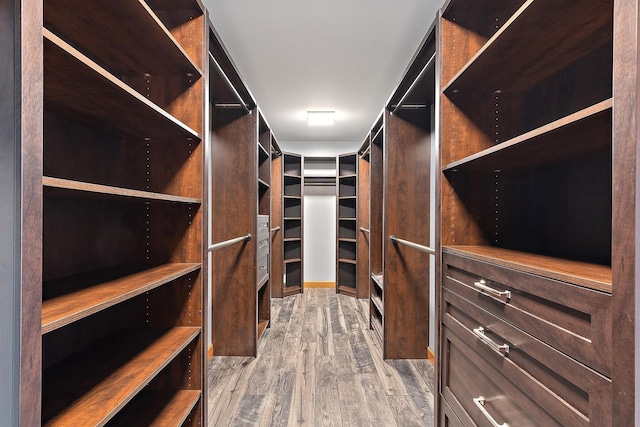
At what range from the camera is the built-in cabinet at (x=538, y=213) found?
20.5 inches

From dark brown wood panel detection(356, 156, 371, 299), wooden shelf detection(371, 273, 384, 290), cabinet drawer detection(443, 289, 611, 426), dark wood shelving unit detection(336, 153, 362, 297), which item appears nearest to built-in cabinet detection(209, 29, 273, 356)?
wooden shelf detection(371, 273, 384, 290)

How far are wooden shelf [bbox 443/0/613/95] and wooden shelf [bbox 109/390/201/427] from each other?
57.9 inches

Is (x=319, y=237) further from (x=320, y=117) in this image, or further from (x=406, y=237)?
(x=406, y=237)

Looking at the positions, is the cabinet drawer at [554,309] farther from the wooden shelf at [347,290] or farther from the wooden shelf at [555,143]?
the wooden shelf at [347,290]

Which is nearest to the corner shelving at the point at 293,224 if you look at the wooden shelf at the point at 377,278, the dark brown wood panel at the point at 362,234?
the dark brown wood panel at the point at 362,234

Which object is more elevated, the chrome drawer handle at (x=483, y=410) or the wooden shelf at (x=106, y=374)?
the wooden shelf at (x=106, y=374)

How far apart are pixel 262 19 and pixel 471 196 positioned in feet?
4.64

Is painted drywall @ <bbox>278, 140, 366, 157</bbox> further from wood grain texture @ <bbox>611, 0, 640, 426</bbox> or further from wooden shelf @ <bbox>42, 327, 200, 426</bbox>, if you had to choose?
wood grain texture @ <bbox>611, 0, 640, 426</bbox>

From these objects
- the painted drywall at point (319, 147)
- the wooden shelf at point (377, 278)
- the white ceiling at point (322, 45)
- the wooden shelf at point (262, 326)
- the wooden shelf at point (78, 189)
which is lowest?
the wooden shelf at point (262, 326)

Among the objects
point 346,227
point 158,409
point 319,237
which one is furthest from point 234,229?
point 319,237

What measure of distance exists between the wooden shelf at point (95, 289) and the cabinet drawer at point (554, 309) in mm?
923

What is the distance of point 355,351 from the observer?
7.83 feet

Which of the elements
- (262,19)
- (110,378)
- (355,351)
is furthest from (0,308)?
(355,351)

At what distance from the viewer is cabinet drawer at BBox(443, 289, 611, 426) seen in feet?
1.87
